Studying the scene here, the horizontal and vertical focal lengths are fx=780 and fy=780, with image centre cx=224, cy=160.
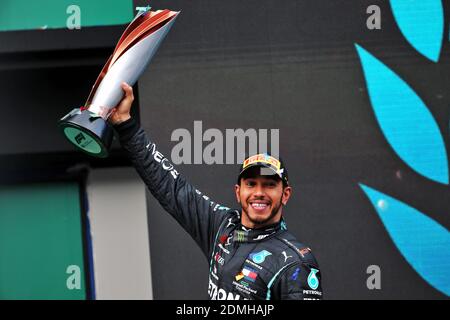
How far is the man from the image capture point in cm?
328

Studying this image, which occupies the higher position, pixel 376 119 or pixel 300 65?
pixel 300 65

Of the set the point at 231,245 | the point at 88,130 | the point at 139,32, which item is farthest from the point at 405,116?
the point at 88,130

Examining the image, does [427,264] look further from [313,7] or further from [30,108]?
[30,108]

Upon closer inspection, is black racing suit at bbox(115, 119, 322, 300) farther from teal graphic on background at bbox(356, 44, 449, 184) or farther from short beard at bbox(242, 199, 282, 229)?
teal graphic on background at bbox(356, 44, 449, 184)

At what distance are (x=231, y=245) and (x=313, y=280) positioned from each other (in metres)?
0.43

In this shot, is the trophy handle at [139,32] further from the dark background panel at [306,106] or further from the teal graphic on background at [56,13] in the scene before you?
the teal graphic on background at [56,13]

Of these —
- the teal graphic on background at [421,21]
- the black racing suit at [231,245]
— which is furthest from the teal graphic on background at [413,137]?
the black racing suit at [231,245]

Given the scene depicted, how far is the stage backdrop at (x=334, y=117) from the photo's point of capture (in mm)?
4984

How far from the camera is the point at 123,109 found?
3.44m

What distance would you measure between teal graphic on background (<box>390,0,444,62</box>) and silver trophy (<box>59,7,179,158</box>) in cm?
198

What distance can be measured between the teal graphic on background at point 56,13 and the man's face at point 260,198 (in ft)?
7.04

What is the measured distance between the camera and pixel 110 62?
344 cm

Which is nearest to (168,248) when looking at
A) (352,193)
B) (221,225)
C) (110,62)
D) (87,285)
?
(87,285)

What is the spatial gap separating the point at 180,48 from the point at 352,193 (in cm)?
146
